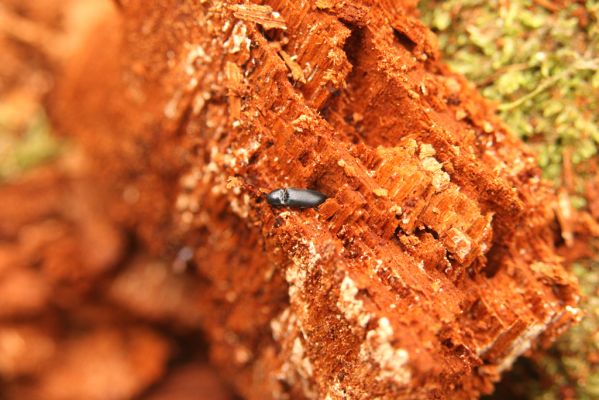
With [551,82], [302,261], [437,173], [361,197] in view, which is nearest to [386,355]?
[302,261]

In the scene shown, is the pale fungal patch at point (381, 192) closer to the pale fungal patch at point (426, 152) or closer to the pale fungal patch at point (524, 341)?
the pale fungal patch at point (426, 152)

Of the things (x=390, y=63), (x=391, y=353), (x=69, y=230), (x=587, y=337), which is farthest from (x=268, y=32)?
(x=69, y=230)

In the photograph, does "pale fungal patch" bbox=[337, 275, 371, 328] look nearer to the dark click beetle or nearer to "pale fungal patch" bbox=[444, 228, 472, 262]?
the dark click beetle

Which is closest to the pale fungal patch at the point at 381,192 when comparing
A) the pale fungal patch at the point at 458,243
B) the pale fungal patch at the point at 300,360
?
the pale fungal patch at the point at 458,243

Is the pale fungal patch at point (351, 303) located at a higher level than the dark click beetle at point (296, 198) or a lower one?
lower

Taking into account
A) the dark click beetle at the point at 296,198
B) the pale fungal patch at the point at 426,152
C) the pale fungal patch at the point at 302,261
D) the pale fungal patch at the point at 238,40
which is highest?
the pale fungal patch at the point at 426,152

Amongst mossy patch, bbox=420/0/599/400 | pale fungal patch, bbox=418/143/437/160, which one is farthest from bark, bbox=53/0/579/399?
mossy patch, bbox=420/0/599/400
